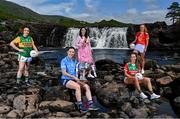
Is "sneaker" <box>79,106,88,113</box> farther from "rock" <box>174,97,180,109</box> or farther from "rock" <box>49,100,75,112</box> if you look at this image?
"rock" <box>174,97,180,109</box>

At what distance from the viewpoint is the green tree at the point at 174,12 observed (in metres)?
117

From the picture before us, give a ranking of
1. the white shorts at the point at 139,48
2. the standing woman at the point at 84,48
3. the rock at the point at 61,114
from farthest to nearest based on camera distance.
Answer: the white shorts at the point at 139,48 → the standing woman at the point at 84,48 → the rock at the point at 61,114

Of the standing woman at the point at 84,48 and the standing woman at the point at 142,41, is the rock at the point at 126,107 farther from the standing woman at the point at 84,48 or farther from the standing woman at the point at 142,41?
the standing woman at the point at 142,41

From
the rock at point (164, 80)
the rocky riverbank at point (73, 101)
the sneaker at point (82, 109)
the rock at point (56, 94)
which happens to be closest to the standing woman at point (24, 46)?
the rocky riverbank at point (73, 101)

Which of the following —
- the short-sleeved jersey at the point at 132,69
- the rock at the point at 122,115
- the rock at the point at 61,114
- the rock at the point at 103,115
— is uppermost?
the short-sleeved jersey at the point at 132,69

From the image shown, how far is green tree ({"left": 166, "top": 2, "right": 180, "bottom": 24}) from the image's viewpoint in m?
117

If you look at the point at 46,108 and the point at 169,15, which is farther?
the point at 169,15

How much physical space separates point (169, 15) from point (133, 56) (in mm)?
109874

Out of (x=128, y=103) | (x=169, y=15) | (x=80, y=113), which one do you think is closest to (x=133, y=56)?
(x=128, y=103)

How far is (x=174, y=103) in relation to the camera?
43.1 feet

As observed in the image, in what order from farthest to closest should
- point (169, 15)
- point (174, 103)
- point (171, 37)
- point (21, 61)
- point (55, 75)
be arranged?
point (169, 15), point (171, 37), point (55, 75), point (21, 61), point (174, 103)

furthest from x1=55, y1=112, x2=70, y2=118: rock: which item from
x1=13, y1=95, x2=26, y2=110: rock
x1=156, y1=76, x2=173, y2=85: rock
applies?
x1=156, y1=76, x2=173, y2=85: rock

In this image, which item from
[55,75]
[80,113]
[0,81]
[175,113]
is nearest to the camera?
[80,113]

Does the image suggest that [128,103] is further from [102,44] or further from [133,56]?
[102,44]
